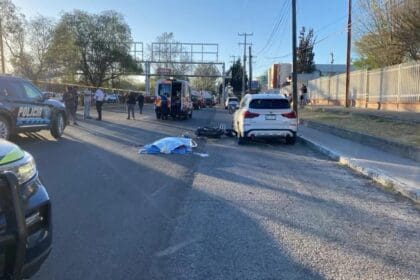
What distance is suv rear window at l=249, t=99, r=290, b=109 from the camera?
661 inches

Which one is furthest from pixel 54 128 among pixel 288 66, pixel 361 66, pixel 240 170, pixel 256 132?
pixel 288 66

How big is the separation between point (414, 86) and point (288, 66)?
185 ft

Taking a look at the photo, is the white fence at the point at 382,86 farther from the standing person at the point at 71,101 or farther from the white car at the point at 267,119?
the standing person at the point at 71,101

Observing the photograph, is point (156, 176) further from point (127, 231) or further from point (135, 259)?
point (135, 259)

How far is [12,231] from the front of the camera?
331 cm

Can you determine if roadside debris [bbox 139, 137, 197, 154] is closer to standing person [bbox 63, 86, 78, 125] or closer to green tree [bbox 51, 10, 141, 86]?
standing person [bbox 63, 86, 78, 125]

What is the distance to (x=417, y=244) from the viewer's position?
5848 mm

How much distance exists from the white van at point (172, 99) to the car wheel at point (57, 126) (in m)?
14.8

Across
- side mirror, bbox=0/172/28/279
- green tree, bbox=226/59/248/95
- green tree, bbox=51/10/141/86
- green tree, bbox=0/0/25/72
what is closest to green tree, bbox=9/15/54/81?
green tree, bbox=0/0/25/72

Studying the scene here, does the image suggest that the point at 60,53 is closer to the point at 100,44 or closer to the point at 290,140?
the point at 100,44

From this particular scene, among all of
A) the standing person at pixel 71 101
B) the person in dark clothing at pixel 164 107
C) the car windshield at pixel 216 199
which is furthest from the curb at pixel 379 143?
the person in dark clothing at pixel 164 107

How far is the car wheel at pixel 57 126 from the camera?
1598 cm

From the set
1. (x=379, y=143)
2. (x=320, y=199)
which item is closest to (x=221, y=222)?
(x=320, y=199)

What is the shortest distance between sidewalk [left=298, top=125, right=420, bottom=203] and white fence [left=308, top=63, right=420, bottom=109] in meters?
11.1
